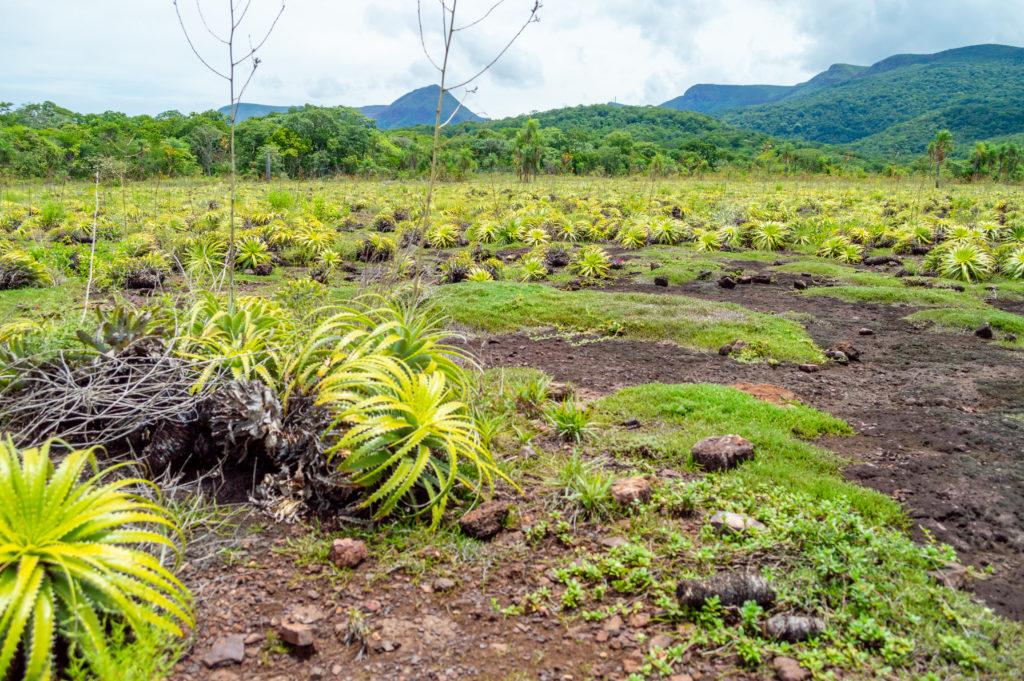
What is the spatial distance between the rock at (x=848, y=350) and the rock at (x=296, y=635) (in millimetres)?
5489

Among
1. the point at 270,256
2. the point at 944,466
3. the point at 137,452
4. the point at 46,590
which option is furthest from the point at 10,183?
the point at 944,466

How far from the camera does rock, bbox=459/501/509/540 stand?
8.70 ft

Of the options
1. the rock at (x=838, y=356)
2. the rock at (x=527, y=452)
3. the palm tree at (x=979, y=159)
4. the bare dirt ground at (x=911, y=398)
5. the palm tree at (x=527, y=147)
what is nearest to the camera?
the bare dirt ground at (x=911, y=398)

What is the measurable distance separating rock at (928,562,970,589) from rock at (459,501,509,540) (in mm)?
1843

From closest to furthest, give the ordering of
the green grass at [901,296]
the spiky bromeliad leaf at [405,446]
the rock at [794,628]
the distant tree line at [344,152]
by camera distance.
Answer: the rock at [794,628], the spiky bromeliad leaf at [405,446], the green grass at [901,296], the distant tree line at [344,152]

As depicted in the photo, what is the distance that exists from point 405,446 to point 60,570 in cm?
128

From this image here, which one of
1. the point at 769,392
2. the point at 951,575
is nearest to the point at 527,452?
the point at 951,575

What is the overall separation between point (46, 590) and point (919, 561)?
3.17 m

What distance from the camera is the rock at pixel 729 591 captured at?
7.14 feet

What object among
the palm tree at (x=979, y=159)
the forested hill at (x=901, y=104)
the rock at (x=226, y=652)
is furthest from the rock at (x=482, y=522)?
the forested hill at (x=901, y=104)

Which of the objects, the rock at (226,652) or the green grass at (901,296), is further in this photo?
the green grass at (901,296)

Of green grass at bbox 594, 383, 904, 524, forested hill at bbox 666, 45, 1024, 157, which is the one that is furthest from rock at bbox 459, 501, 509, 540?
forested hill at bbox 666, 45, 1024, 157

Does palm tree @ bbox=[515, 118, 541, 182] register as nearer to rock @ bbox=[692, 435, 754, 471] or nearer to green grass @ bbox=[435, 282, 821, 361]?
green grass @ bbox=[435, 282, 821, 361]

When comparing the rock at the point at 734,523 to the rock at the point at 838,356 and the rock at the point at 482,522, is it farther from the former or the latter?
the rock at the point at 838,356
